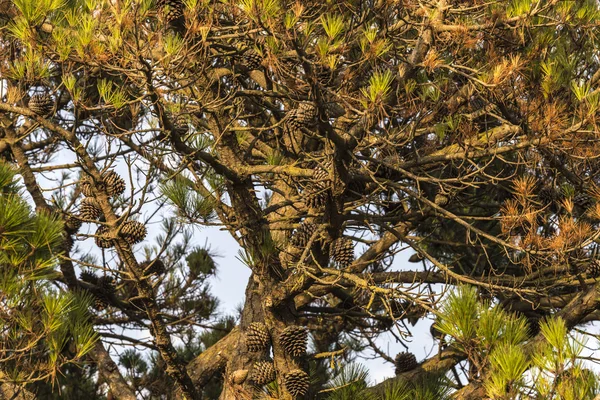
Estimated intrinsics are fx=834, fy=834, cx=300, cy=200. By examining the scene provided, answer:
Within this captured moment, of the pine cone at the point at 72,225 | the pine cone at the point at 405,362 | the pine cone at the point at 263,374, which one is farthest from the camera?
the pine cone at the point at 405,362

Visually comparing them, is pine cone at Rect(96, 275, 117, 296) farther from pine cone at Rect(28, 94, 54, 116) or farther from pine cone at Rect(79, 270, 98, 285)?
pine cone at Rect(28, 94, 54, 116)

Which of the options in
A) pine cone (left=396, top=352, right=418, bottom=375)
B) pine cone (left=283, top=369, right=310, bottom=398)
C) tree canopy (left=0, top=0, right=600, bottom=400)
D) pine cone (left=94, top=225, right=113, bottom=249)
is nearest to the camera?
tree canopy (left=0, top=0, right=600, bottom=400)

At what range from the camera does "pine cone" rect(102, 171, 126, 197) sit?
363 cm

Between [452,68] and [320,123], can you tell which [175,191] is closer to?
[320,123]

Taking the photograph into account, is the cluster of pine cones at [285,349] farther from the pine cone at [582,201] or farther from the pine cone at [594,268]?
the pine cone at [582,201]

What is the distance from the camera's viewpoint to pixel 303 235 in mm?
3422

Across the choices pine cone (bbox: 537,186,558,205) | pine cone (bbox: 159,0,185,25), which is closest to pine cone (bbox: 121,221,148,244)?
pine cone (bbox: 159,0,185,25)

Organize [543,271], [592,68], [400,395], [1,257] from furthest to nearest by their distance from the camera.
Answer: [592,68] → [543,271] → [400,395] → [1,257]

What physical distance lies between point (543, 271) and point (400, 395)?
0.82 m

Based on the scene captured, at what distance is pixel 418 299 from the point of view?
2.92 meters

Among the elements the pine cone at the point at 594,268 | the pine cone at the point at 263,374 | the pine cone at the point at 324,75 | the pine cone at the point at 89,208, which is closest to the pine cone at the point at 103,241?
the pine cone at the point at 89,208

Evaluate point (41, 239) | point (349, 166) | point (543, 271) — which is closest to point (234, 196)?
point (349, 166)

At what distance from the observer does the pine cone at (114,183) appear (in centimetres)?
363

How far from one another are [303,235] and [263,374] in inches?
23.8
